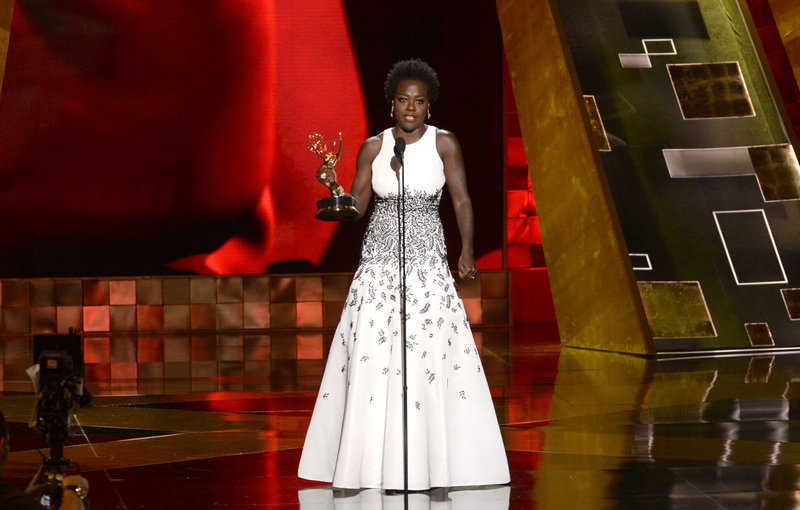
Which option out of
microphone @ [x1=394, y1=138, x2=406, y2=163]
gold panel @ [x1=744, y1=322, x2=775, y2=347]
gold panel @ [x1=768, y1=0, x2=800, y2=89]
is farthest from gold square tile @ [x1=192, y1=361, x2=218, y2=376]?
gold panel @ [x1=768, y1=0, x2=800, y2=89]

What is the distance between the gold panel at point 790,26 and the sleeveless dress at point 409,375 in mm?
6876

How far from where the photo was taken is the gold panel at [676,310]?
887 cm

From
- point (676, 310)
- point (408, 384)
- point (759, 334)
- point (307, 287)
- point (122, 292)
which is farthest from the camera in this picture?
point (307, 287)

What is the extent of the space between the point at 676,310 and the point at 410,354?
5245 mm

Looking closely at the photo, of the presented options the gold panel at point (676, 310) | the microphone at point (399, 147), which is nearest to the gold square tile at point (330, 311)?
the gold panel at point (676, 310)

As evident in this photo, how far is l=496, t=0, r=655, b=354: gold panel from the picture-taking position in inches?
353

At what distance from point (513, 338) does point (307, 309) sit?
2390 mm

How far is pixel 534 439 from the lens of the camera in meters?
5.43

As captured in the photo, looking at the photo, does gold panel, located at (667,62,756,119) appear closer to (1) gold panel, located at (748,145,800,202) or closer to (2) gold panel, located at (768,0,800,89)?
(1) gold panel, located at (748,145,800,202)

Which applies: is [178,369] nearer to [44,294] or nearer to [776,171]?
[44,294]

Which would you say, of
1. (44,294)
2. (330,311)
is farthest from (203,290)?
(44,294)

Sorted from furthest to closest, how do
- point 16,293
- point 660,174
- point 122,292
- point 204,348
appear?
1. point 122,292
2. point 16,293
3. point 204,348
4. point 660,174

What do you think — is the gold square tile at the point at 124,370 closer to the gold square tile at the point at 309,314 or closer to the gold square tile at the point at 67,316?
the gold square tile at the point at 67,316

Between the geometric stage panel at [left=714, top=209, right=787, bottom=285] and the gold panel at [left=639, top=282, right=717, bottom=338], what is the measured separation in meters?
0.44
